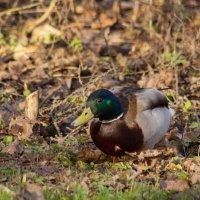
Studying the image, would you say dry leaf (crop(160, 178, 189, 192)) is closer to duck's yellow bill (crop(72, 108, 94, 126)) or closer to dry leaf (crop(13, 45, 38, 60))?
duck's yellow bill (crop(72, 108, 94, 126))

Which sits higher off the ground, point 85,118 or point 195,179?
point 85,118

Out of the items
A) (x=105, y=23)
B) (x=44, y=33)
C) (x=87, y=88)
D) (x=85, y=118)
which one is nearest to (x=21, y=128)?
(x=85, y=118)

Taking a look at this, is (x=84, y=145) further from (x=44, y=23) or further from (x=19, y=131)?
(x=44, y=23)

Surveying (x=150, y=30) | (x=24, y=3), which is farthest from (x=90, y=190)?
(x=24, y=3)

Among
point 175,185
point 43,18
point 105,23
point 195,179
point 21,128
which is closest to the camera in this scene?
point 175,185

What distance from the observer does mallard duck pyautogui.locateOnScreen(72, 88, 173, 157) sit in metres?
5.88

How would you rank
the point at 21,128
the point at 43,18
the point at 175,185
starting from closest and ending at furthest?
the point at 175,185 → the point at 21,128 → the point at 43,18

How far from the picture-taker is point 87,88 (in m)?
7.57

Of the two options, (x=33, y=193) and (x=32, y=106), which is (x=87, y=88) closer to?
(x=32, y=106)

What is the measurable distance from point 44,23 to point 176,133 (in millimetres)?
3946

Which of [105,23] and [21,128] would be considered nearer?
[21,128]

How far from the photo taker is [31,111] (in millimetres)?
6906

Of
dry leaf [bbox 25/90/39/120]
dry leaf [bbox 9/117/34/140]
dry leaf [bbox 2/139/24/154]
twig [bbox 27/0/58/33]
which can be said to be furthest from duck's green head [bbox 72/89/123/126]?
twig [bbox 27/0/58/33]

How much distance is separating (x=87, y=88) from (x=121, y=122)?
5.54 ft
